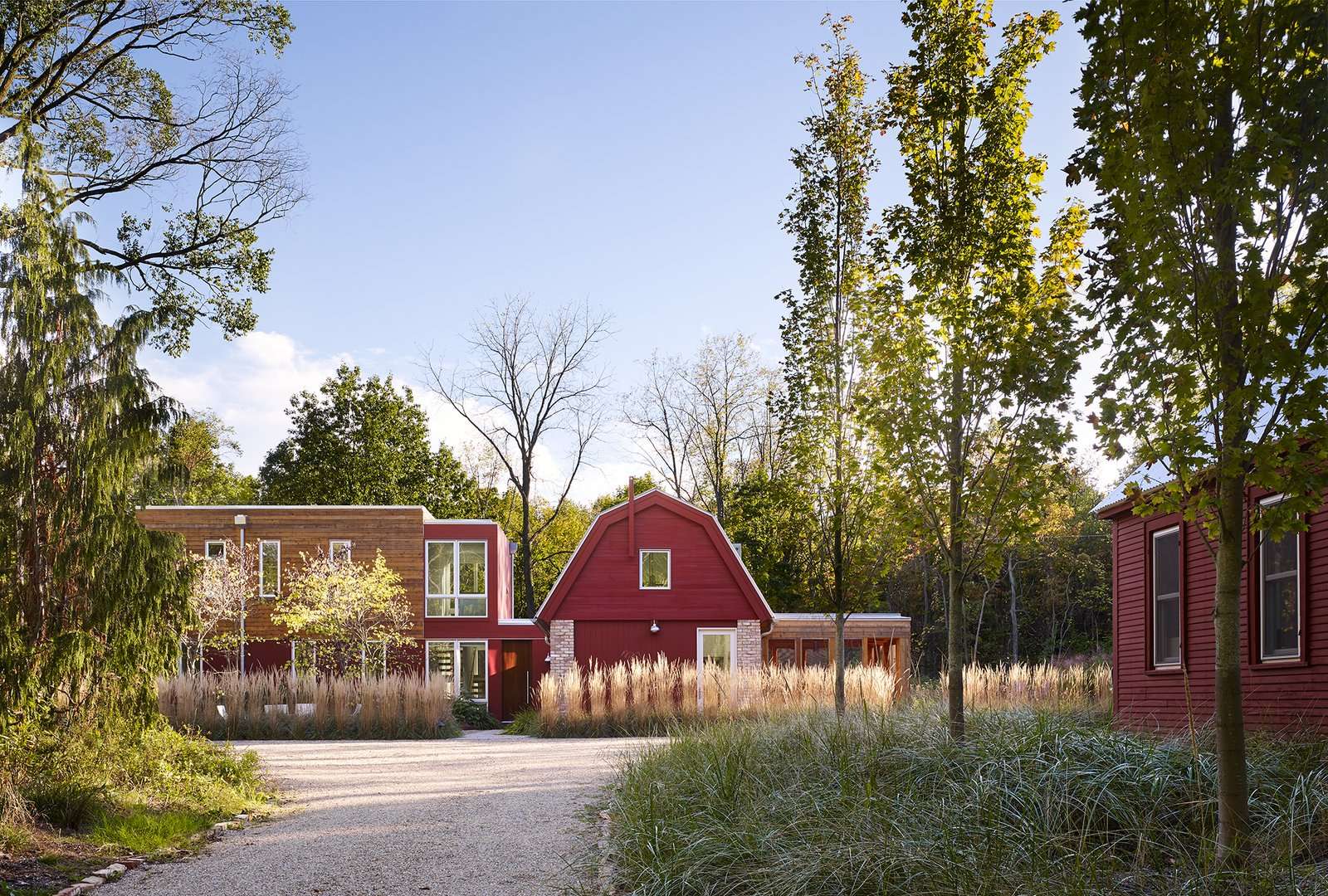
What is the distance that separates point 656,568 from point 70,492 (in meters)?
16.7

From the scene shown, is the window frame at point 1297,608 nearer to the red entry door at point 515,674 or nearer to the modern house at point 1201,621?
the modern house at point 1201,621

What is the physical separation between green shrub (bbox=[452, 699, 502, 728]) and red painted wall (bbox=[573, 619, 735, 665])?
2.38 metres

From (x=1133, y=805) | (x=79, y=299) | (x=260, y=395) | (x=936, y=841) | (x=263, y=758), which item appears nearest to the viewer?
(x=936, y=841)

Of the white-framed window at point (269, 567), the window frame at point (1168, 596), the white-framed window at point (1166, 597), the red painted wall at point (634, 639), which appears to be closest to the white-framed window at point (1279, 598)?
the window frame at point (1168, 596)

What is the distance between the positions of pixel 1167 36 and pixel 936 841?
3502mm

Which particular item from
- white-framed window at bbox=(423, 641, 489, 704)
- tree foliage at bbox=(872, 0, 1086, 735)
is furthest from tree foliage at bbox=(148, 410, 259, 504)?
tree foliage at bbox=(872, 0, 1086, 735)

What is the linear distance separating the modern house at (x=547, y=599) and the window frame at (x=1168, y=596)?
11942 millimetres

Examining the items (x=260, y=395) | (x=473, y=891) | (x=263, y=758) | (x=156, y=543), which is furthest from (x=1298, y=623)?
(x=260, y=395)

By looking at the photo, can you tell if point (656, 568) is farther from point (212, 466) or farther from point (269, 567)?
point (212, 466)

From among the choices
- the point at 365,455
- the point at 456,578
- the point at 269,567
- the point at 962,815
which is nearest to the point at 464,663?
the point at 456,578

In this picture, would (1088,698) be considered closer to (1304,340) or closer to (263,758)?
(263,758)

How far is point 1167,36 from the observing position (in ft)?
15.3

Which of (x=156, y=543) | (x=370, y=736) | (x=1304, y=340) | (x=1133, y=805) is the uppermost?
(x=1304, y=340)

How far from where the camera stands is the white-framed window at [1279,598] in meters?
10.1
